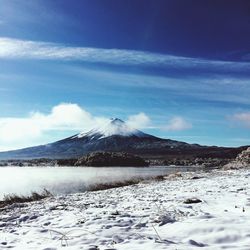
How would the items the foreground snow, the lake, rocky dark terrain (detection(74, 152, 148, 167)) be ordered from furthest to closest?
rocky dark terrain (detection(74, 152, 148, 167)) < the lake < the foreground snow

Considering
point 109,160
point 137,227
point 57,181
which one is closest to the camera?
point 137,227

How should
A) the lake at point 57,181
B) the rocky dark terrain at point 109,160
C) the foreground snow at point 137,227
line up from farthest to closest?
A: the rocky dark terrain at point 109,160
the lake at point 57,181
the foreground snow at point 137,227

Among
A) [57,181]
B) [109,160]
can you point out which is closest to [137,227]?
[57,181]

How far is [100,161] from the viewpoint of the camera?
459 ft

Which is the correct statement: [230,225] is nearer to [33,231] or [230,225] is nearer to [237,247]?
[237,247]

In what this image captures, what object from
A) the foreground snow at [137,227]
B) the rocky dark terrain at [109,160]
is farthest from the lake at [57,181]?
the rocky dark terrain at [109,160]

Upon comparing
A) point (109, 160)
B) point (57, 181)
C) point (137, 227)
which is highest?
point (109, 160)

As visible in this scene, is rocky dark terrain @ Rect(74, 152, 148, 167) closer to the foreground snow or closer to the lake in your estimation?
the lake

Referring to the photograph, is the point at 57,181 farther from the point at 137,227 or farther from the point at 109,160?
the point at 109,160

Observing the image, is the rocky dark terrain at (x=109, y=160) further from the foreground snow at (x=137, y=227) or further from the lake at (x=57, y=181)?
the foreground snow at (x=137, y=227)

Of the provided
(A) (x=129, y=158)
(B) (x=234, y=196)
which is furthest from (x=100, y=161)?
(B) (x=234, y=196)

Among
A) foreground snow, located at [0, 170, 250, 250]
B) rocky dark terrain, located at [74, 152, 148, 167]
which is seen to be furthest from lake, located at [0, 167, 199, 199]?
rocky dark terrain, located at [74, 152, 148, 167]

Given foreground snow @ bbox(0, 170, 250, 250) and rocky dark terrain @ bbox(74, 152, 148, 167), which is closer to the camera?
foreground snow @ bbox(0, 170, 250, 250)

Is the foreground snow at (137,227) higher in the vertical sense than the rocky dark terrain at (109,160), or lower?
lower
